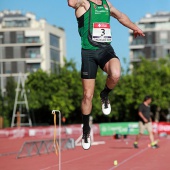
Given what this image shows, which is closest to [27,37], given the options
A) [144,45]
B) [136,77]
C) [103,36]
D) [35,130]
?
[144,45]

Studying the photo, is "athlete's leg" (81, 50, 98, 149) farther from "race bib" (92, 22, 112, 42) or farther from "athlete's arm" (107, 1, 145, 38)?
"athlete's arm" (107, 1, 145, 38)

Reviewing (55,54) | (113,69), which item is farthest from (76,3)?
(55,54)

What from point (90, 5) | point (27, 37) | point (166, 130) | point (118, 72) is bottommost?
point (166, 130)

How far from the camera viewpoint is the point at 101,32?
8820 mm

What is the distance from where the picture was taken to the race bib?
8781 millimetres

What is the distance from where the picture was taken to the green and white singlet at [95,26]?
8781 millimetres

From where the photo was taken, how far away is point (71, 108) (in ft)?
228

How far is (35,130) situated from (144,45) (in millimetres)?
58243

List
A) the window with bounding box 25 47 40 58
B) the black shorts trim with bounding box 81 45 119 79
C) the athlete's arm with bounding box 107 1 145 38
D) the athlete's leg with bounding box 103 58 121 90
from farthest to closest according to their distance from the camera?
the window with bounding box 25 47 40 58
the athlete's arm with bounding box 107 1 145 38
the black shorts trim with bounding box 81 45 119 79
the athlete's leg with bounding box 103 58 121 90

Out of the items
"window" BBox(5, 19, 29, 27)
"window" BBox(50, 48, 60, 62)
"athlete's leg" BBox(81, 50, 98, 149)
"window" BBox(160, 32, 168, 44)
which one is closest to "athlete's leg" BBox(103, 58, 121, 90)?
"athlete's leg" BBox(81, 50, 98, 149)

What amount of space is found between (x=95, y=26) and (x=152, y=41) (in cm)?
9531

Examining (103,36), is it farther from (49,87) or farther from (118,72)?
(49,87)

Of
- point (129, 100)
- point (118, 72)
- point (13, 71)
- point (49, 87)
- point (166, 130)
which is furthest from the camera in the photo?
point (13, 71)

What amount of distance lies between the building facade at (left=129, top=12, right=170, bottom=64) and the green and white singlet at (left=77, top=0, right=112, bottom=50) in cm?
9356
